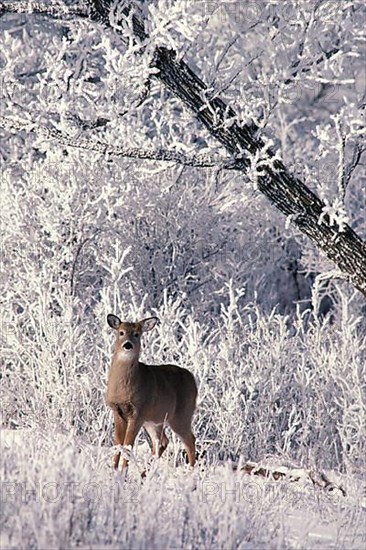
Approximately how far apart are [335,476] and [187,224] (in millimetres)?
6229

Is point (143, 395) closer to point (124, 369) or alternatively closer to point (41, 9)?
point (124, 369)

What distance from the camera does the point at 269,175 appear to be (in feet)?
24.6

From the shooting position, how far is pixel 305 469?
7488mm

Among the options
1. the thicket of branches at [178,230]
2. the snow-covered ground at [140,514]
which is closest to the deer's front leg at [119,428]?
the snow-covered ground at [140,514]

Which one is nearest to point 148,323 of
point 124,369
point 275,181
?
point 124,369

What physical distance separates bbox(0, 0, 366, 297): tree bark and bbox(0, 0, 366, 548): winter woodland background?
19 centimetres

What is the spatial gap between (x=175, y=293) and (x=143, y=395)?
20.7 ft

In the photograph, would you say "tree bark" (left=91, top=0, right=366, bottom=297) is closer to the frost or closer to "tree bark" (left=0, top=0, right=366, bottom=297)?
"tree bark" (left=0, top=0, right=366, bottom=297)

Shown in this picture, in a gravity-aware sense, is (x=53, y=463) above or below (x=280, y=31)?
below

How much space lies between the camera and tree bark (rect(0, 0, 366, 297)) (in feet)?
24.4

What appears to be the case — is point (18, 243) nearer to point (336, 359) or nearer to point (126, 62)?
point (336, 359)

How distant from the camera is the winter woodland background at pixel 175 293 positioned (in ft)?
17.3

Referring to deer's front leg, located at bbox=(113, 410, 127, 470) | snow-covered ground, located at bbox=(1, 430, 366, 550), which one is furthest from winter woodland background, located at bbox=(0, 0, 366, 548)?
deer's front leg, located at bbox=(113, 410, 127, 470)

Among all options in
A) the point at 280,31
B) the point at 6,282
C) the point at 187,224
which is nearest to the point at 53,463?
the point at 280,31
